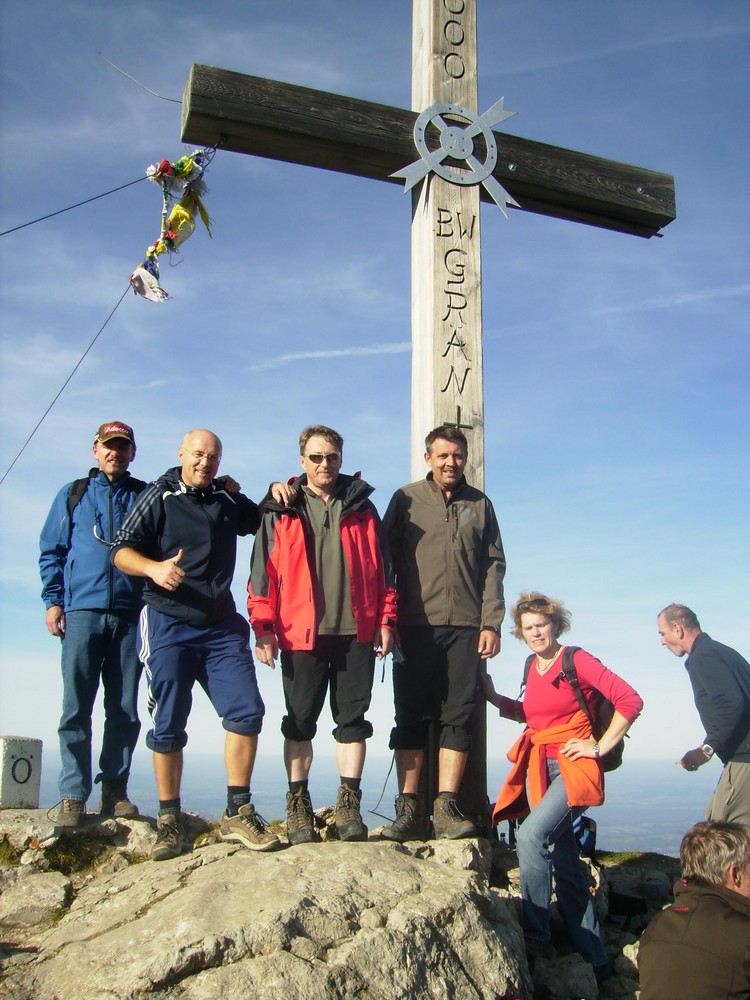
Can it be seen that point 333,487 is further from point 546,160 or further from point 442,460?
point 546,160

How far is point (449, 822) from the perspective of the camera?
17.3 feet

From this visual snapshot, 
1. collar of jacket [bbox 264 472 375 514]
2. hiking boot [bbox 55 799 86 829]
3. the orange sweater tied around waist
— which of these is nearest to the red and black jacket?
collar of jacket [bbox 264 472 375 514]

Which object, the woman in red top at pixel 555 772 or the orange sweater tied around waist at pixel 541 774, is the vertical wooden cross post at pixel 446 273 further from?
the orange sweater tied around waist at pixel 541 774

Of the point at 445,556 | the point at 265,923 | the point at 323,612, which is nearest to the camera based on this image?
the point at 265,923

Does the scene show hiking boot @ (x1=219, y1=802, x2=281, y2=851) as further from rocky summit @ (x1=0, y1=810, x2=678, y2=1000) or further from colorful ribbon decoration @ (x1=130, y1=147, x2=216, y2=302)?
colorful ribbon decoration @ (x1=130, y1=147, x2=216, y2=302)

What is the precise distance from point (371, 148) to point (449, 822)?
14.7 feet

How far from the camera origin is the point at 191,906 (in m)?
3.95

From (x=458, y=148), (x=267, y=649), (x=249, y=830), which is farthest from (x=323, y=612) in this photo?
(x=458, y=148)

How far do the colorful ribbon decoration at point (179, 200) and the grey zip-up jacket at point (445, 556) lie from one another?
2.28 meters

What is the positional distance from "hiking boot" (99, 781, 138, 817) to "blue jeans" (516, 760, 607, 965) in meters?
2.31

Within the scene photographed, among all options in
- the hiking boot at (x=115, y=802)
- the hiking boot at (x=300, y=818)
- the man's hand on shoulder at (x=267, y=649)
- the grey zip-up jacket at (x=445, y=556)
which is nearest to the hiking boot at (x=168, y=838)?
the hiking boot at (x=115, y=802)

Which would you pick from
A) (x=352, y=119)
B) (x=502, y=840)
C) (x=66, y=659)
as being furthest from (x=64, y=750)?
(x=352, y=119)

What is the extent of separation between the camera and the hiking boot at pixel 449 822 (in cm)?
520

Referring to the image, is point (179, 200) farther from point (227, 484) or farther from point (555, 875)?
point (555, 875)
